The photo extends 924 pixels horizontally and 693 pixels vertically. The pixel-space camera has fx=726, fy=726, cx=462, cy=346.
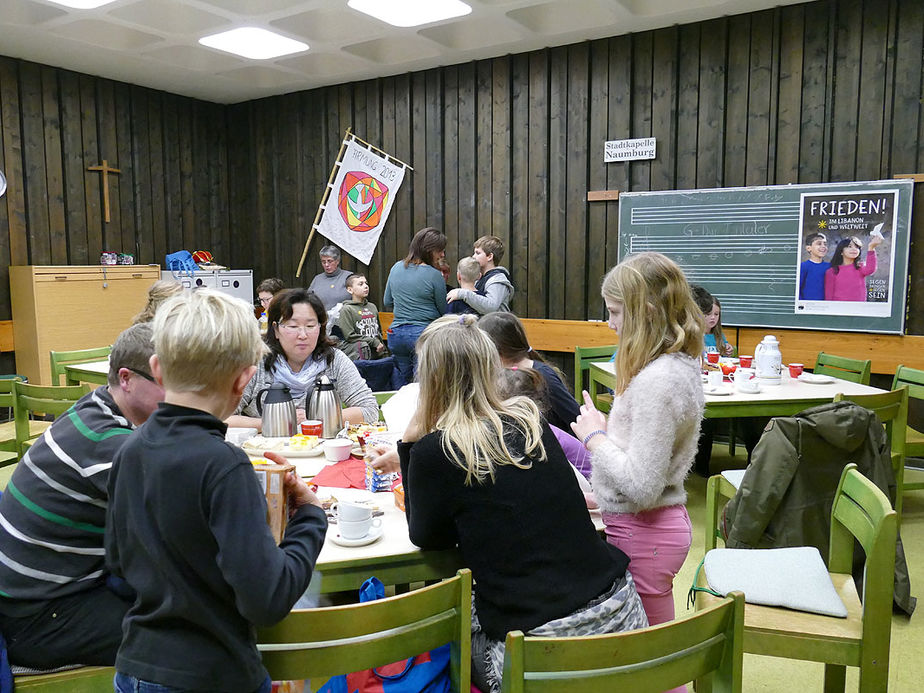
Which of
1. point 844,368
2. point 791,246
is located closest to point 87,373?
point 844,368

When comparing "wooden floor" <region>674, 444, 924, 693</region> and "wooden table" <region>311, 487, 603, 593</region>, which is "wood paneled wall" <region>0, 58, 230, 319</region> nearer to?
"wooden table" <region>311, 487, 603, 593</region>

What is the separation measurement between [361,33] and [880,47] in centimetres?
370

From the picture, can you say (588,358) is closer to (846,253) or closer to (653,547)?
(846,253)

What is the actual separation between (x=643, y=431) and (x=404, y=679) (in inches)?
34.3

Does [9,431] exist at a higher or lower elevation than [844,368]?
lower

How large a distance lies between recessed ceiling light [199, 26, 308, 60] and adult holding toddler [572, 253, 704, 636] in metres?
4.69

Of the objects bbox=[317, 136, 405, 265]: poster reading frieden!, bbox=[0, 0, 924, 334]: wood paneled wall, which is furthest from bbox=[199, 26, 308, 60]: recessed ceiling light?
bbox=[317, 136, 405, 265]: poster reading frieden!

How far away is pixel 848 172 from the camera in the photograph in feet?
16.4

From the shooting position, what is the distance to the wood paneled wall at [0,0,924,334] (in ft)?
16.3

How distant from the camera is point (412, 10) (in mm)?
5262

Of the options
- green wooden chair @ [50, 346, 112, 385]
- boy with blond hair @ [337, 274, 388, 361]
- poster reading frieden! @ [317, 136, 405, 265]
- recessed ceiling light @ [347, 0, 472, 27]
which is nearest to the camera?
green wooden chair @ [50, 346, 112, 385]

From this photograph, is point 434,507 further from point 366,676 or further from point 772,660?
point 772,660

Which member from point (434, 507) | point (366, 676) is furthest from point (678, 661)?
point (366, 676)

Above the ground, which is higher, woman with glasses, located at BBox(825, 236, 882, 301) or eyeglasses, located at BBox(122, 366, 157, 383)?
woman with glasses, located at BBox(825, 236, 882, 301)
